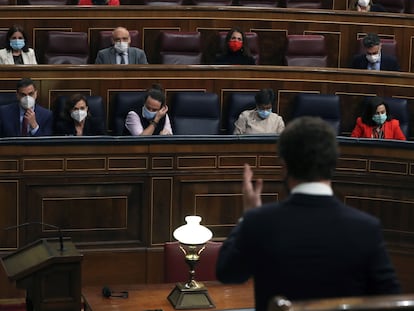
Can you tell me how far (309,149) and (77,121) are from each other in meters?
→ 3.19

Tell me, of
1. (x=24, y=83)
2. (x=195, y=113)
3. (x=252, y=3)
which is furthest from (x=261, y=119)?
(x=252, y=3)

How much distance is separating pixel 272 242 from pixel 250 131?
3290 mm

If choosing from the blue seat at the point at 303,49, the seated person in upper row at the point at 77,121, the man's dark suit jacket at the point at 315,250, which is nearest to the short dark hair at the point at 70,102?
the seated person in upper row at the point at 77,121

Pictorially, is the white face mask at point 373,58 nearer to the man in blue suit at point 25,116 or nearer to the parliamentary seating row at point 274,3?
the parliamentary seating row at point 274,3

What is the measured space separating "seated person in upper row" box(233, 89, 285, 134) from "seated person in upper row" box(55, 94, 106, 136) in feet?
2.29

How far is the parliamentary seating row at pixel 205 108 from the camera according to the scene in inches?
198

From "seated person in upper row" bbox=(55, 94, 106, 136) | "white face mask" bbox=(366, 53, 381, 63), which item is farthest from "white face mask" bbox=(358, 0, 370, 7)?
"seated person in upper row" bbox=(55, 94, 106, 136)

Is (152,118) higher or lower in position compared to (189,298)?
higher

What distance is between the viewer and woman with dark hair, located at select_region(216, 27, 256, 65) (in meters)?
5.71

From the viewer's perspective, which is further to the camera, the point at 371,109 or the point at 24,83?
the point at 371,109

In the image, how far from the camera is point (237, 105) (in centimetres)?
519

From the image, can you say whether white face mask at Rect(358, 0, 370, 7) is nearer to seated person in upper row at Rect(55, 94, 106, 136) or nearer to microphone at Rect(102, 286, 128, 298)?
seated person in upper row at Rect(55, 94, 106, 136)

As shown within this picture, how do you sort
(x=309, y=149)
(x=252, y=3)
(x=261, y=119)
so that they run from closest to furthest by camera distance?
1. (x=309, y=149)
2. (x=261, y=119)
3. (x=252, y=3)

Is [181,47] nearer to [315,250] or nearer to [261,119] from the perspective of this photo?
[261,119]
